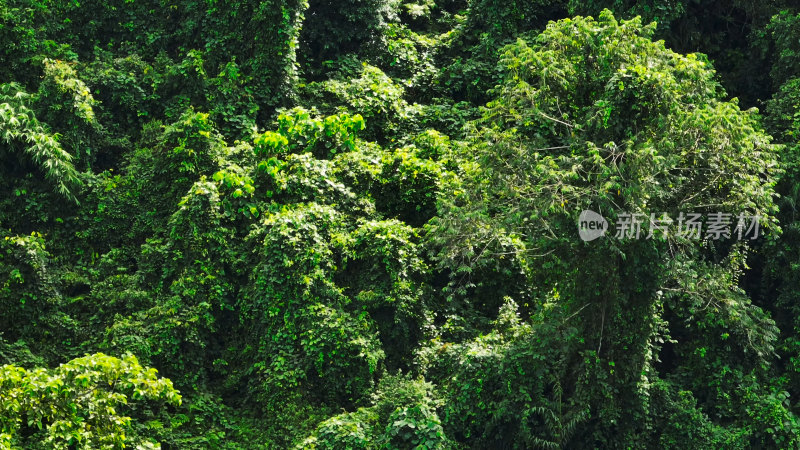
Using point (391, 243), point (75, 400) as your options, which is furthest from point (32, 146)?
point (391, 243)

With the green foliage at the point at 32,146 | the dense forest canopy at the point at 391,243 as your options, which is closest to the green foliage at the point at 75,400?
the dense forest canopy at the point at 391,243

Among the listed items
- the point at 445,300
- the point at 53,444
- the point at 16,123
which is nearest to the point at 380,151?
the point at 445,300

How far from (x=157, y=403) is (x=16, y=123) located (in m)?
4.11

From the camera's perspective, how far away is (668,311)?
1366cm

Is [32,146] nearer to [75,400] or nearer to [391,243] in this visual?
[75,400]

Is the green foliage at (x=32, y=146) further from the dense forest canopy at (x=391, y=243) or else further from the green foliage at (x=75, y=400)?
the green foliage at (x=75, y=400)

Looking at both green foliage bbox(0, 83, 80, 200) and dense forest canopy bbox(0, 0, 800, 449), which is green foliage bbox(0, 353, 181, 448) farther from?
green foliage bbox(0, 83, 80, 200)

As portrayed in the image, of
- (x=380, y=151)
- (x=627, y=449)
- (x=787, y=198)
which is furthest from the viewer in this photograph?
(x=380, y=151)

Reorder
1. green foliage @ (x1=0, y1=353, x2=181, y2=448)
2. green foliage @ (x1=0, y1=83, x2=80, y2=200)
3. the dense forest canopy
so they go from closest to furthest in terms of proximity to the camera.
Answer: green foliage @ (x1=0, y1=353, x2=181, y2=448)
the dense forest canopy
green foliage @ (x1=0, y1=83, x2=80, y2=200)

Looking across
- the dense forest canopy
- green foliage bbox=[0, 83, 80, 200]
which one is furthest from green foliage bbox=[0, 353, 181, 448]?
green foliage bbox=[0, 83, 80, 200]

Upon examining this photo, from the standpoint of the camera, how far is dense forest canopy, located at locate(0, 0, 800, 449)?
37.6ft

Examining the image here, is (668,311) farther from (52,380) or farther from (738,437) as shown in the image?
(52,380)

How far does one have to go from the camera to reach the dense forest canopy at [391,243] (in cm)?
1147

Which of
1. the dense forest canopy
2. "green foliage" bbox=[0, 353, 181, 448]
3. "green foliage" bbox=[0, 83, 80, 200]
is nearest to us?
"green foliage" bbox=[0, 353, 181, 448]
